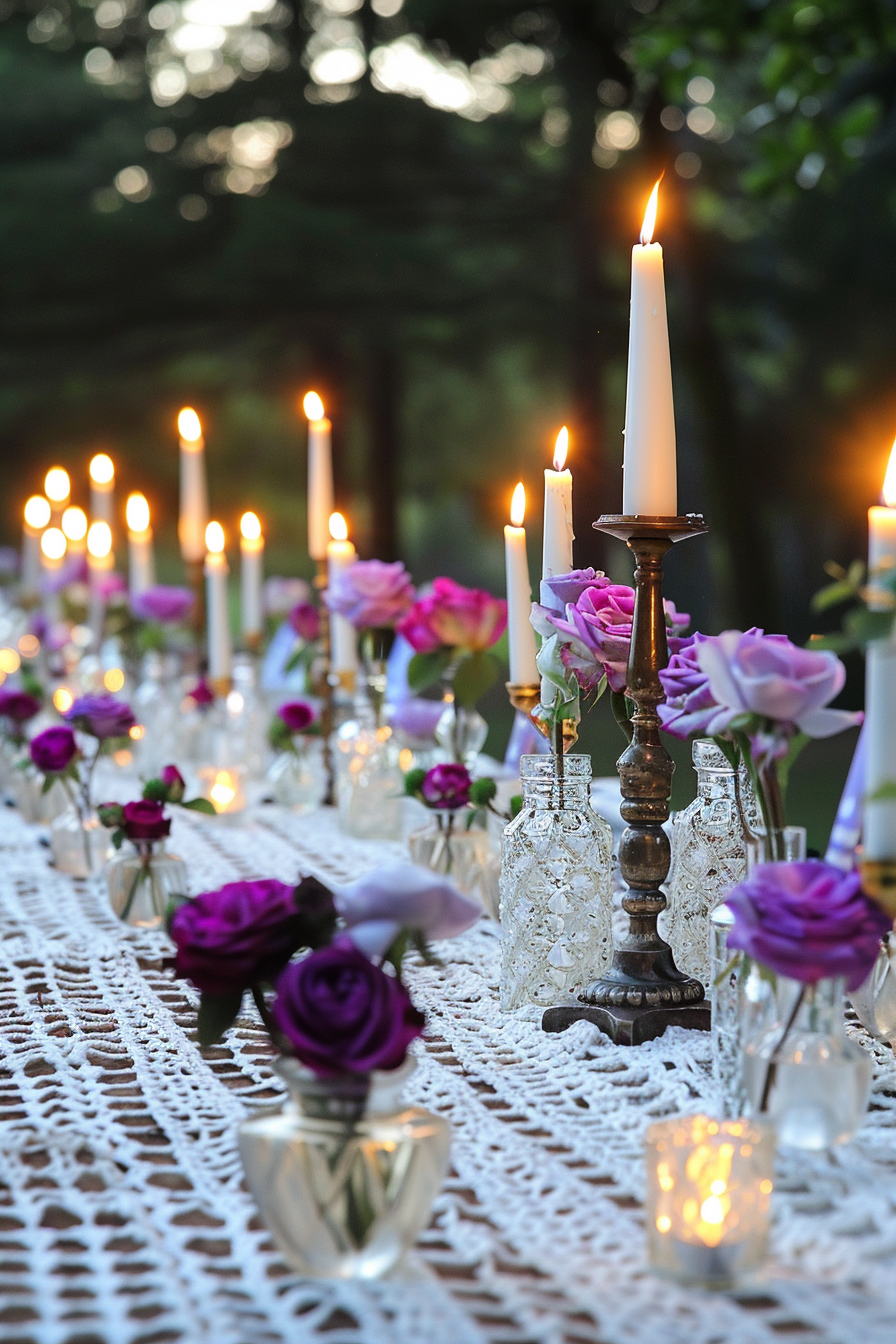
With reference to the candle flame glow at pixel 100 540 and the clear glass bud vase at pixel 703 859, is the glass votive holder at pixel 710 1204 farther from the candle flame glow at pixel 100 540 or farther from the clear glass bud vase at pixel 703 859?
the candle flame glow at pixel 100 540

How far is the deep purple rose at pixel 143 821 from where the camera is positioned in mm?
1098

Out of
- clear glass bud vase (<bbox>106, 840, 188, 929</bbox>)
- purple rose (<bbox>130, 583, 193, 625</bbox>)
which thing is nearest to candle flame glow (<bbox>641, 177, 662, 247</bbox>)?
clear glass bud vase (<bbox>106, 840, 188, 929</bbox>)

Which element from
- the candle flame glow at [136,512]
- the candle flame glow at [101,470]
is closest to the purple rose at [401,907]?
the candle flame glow at [136,512]

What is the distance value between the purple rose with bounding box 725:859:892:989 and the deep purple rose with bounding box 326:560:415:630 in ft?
2.91

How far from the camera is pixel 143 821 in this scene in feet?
3.60

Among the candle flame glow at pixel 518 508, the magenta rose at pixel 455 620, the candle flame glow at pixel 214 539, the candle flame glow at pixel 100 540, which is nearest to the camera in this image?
the candle flame glow at pixel 518 508

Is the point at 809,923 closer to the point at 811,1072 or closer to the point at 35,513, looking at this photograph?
the point at 811,1072

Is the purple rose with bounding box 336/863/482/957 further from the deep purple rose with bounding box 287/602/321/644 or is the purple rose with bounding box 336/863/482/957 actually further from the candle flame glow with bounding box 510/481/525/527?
the deep purple rose with bounding box 287/602/321/644

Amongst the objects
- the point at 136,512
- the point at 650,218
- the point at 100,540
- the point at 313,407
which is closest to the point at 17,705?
the point at 136,512

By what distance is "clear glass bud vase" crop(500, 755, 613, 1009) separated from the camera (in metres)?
0.84

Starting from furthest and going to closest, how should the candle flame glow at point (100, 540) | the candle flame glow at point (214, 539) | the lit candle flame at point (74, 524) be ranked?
the lit candle flame at point (74, 524)
the candle flame glow at point (100, 540)
the candle flame glow at point (214, 539)

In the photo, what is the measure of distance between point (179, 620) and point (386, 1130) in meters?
1.58

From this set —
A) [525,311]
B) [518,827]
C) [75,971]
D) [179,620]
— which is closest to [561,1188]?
[518,827]

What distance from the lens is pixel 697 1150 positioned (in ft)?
1.75
